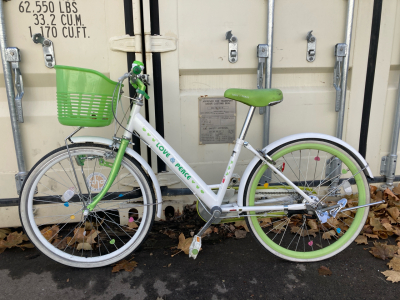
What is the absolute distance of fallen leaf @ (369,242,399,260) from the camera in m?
2.07

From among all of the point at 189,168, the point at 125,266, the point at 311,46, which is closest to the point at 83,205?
the point at 125,266

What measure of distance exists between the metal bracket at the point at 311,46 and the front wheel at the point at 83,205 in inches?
62.6

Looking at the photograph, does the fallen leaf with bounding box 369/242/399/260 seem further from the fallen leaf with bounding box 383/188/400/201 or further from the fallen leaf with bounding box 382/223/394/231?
the fallen leaf with bounding box 383/188/400/201

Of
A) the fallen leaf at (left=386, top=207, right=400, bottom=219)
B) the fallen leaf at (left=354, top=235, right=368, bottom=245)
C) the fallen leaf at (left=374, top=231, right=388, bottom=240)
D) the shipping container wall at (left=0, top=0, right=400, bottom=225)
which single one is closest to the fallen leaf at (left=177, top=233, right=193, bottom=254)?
the shipping container wall at (left=0, top=0, right=400, bottom=225)

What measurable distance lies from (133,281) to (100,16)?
1.88 metres

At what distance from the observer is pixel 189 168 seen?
6.47 feet

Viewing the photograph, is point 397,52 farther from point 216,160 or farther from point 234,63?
point 216,160

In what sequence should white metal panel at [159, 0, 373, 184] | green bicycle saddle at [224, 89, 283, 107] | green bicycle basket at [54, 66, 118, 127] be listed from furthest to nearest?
1. white metal panel at [159, 0, 373, 184]
2. green bicycle saddle at [224, 89, 283, 107]
3. green bicycle basket at [54, 66, 118, 127]

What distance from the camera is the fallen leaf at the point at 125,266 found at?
1997mm

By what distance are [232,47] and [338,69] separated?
0.88 meters

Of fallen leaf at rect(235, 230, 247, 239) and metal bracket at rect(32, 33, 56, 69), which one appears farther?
fallen leaf at rect(235, 230, 247, 239)

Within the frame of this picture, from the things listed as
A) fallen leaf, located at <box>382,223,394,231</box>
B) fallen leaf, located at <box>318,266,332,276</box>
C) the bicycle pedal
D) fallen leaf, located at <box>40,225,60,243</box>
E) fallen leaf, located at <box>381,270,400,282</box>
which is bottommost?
fallen leaf, located at <box>318,266,332,276</box>

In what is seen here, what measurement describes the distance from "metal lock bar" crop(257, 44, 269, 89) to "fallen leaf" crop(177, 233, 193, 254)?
1343 mm

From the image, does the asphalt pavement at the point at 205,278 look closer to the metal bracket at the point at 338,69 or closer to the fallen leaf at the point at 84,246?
the fallen leaf at the point at 84,246
